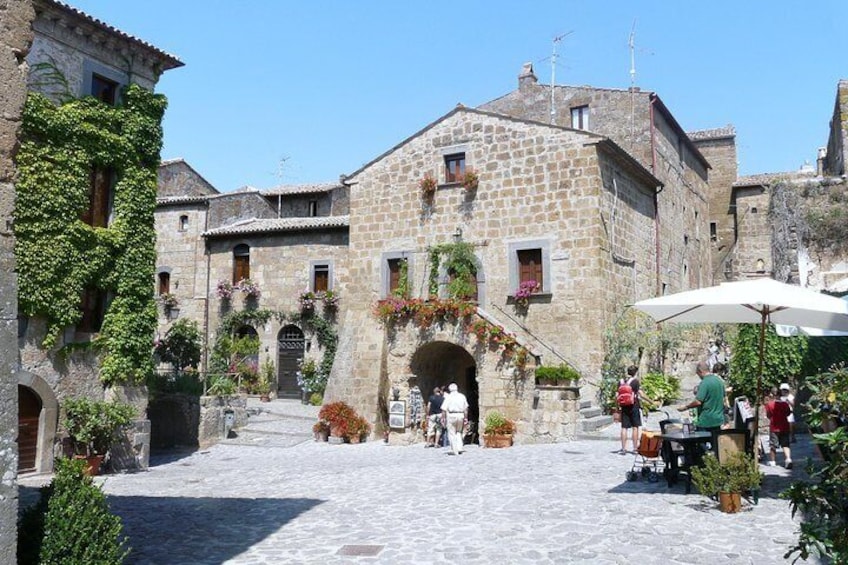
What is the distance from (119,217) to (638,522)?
41.9 feet

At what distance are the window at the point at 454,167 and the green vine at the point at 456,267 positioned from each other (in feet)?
6.74

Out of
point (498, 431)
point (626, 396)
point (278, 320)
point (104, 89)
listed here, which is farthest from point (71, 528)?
point (278, 320)

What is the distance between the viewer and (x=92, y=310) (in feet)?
50.2

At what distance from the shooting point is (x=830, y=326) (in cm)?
921

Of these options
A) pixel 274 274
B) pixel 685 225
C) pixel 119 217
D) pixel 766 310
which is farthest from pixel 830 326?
pixel 274 274

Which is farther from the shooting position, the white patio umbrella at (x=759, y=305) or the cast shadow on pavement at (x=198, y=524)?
the white patio umbrella at (x=759, y=305)

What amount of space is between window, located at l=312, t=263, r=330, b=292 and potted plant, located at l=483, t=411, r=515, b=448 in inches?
457

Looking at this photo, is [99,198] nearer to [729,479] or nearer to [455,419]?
[455,419]

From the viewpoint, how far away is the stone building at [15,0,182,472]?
13.9 m

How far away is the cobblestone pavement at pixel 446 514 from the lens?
7.22 meters

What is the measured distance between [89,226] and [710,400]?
12697 mm

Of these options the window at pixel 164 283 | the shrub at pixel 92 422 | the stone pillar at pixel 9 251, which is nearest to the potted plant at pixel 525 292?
the shrub at pixel 92 422

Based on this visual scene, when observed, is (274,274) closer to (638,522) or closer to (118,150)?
(118,150)

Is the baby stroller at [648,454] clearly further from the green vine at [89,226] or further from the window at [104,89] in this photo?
the window at [104,89]
